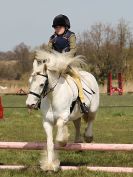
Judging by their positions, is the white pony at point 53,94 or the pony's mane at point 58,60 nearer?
the white pony at point 53,94

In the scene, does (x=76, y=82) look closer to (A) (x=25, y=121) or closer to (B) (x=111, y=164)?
(B) (x=111, y=164)

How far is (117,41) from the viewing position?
252 feet

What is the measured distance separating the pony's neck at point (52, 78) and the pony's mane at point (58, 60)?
0.23ft

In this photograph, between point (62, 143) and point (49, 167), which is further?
point (62, 143)

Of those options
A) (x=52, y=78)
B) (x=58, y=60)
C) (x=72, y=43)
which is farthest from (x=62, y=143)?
(x=72, y=43)

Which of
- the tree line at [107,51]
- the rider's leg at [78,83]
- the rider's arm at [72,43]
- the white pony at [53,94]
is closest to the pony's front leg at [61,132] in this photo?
the white pony at [53,94]

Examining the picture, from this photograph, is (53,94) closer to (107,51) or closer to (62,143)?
(62,143)

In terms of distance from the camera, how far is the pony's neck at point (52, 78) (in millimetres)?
7053

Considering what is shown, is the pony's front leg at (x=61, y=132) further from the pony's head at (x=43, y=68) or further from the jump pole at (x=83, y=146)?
the pony's head at (x=43, y=68)

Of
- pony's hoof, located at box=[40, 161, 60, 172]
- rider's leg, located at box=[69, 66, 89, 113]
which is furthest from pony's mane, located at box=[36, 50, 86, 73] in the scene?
pony's hoof, located at box=[40, 161, 60, 172]

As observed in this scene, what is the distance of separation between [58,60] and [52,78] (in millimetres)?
344

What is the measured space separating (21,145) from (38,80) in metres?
1.24

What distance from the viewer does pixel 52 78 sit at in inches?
280

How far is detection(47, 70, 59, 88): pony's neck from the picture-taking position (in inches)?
278
